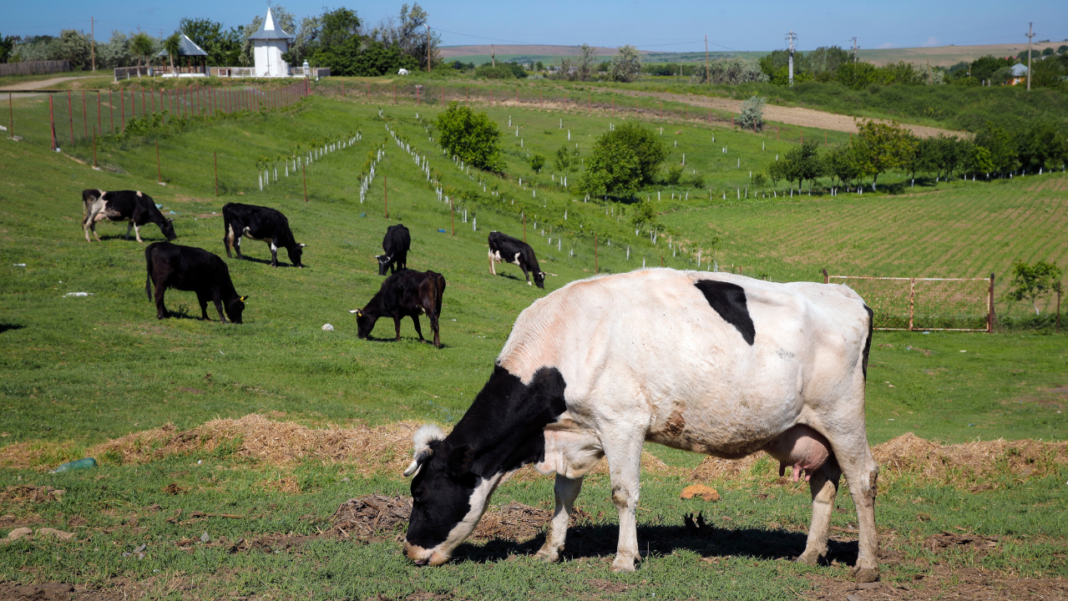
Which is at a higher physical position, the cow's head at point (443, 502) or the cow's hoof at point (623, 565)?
Result: the cow's head at point (443, 502)

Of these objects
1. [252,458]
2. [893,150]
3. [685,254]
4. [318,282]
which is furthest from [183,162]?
[893,150]

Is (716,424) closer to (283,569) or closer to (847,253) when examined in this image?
(283,569)

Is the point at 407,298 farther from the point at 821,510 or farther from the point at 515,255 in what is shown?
the point at 821,510

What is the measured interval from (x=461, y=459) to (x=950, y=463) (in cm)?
826

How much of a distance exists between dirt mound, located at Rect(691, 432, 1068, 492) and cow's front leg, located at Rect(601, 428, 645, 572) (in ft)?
16.2

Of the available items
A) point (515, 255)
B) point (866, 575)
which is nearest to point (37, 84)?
point (515, 255)

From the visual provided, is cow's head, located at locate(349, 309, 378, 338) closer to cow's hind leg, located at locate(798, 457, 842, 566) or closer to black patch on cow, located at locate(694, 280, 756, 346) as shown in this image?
black patch on cow, located at locate(694, 280, 756, 346)

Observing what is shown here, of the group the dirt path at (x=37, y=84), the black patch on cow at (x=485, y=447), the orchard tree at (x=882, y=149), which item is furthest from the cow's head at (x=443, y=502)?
the dirt path at (x=37, y=84)

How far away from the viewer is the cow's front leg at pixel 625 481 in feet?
23.4

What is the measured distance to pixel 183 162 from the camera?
148 feet

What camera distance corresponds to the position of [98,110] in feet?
147

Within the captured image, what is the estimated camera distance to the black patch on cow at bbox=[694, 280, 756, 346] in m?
7.33

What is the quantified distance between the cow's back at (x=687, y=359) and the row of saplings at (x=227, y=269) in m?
14.8

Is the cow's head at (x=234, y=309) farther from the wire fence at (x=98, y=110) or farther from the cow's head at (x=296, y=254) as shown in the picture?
the wire fence at (x=98, y=110)
